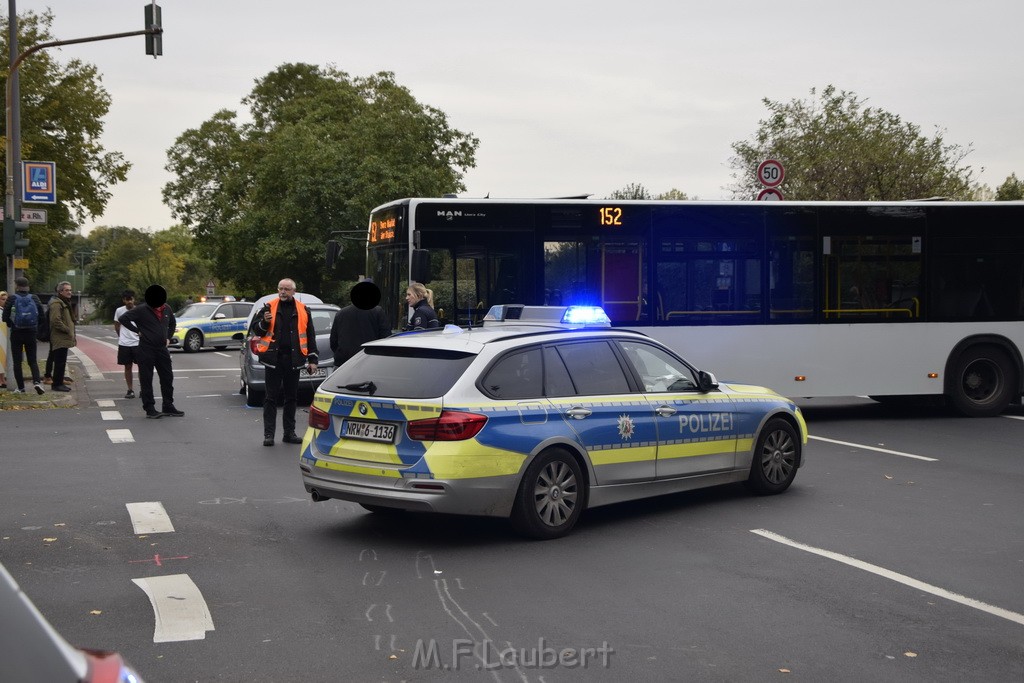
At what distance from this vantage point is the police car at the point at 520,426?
7.84 metres

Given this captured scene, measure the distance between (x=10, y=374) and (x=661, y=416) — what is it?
50.4 feet

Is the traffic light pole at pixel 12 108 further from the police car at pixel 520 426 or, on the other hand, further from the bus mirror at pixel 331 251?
the police car at pixel 520 426

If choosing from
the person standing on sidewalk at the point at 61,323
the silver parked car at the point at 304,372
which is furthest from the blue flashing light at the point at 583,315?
the person standing on sidewalk at the point at 61,323

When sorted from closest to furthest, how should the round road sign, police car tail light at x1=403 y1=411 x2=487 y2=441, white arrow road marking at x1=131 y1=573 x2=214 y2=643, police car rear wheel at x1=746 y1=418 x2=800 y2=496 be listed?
white arrow road marking at x1=131 y1=573 x2=214 y2=643
police car tail light at x1=403 y1=411 x2=487 y2=441
police car rear wheel at x1=746 y1=418 x2=800 y2=496
the round road sign

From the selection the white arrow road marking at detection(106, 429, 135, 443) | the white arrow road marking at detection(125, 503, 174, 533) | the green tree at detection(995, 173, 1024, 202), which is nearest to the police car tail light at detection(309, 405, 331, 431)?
the white arrow road marking at detection(125, 503, 174, 533)

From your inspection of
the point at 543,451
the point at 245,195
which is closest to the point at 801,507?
the point at 543,451

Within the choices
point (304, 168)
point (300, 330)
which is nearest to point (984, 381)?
point (300, 330)

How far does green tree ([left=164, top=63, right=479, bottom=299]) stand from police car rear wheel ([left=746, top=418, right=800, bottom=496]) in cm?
4148

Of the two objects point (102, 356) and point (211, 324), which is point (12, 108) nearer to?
point (102, 356)

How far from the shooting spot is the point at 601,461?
27.9 feet

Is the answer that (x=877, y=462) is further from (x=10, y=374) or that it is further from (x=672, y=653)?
(x=10, y=374)

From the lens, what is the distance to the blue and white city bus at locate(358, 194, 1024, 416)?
15.7m

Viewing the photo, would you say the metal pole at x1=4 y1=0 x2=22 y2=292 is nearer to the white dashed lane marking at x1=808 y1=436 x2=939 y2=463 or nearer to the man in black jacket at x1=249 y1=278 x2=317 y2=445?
the man in black jacket at x1=249 y1=278 x2=317 y2=445

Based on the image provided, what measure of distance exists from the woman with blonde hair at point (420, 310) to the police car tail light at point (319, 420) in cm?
524
